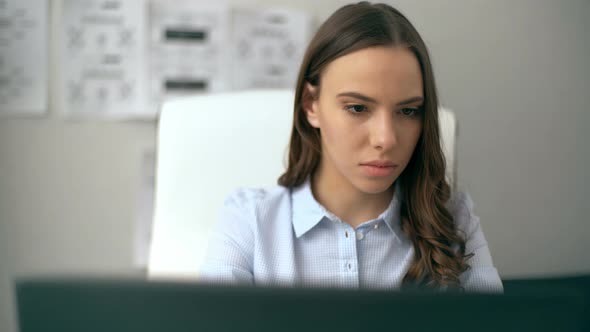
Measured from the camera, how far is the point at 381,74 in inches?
24.6

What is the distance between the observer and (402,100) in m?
A: 0.62

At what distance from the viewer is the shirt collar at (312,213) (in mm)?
745

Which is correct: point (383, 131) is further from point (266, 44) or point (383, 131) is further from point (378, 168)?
point (266, 44)

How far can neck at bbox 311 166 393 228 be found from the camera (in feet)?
2.48

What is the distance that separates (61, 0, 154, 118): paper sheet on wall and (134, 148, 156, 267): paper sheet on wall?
0.14 metres

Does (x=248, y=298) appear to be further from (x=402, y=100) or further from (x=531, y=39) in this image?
(x=531, y=39)

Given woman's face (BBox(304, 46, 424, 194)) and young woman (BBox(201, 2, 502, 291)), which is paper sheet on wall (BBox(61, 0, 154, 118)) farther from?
woman's face (BBox(304, 46, 424, 194))

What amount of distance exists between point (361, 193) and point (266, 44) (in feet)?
1.99

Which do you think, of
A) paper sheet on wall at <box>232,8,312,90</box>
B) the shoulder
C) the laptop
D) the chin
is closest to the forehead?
the chin

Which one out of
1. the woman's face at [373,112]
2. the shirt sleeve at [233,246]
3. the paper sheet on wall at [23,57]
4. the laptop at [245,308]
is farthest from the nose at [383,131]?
the paper sheet on wall at [23,57]

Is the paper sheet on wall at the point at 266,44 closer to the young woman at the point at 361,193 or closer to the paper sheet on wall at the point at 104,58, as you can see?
the paper sheet on wall at the point at 104,58

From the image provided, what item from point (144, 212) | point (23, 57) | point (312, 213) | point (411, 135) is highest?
point (23, 57)

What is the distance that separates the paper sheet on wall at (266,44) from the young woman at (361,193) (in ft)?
1.58

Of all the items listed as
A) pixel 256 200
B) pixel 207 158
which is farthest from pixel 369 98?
pixel 207 158
